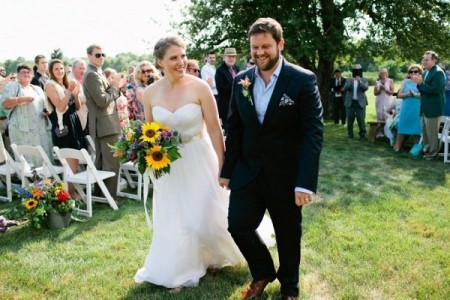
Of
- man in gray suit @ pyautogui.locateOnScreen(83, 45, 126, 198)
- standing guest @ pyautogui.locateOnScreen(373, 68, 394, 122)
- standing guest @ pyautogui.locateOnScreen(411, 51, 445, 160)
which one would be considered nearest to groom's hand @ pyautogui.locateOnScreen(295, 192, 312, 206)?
man in gray suit @ pyautogui.locateOnScreen(83, 45, 126, 198)

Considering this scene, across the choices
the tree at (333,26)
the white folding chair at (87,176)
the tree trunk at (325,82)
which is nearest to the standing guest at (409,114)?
the tree at (333,26)

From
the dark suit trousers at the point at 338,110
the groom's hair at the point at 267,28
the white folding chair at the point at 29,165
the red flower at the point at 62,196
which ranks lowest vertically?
the red flower at the point at 62,196

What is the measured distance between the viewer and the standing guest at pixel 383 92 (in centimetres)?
1370

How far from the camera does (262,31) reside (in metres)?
3.20

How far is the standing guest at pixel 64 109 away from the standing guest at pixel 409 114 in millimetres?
7743

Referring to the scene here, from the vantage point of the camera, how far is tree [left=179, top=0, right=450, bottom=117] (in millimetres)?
16250

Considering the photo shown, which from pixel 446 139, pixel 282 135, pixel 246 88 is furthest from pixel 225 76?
pixel 282 135

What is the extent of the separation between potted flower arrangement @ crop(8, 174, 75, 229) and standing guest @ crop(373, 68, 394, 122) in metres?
10.5

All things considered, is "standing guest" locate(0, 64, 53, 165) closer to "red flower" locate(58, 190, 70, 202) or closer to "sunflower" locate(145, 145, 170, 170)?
"red flower" locate(58, 190, 70, 202)

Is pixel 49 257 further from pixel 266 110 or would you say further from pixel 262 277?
pixel 266 110

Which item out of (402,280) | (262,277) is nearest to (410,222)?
(402,280)

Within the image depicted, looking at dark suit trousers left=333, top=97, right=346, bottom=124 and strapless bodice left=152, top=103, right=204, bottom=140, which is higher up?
strapless bodice left=152, top=103, right=204, bottom=140

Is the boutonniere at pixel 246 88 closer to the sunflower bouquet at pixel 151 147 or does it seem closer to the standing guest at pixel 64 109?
the sunflower bouquet at pixel 151 147

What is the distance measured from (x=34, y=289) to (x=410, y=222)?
4435 millimetres
